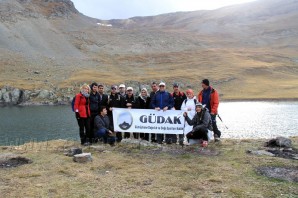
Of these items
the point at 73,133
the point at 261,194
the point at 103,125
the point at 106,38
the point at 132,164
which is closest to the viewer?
the point at 261,194

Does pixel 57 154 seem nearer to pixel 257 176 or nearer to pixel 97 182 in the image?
pixel 97 182

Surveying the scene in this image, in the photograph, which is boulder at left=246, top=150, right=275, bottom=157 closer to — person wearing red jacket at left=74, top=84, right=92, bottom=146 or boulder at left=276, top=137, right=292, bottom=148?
boulder at left=276, top=137, right=292, bottom=148

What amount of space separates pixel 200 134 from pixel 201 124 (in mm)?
548

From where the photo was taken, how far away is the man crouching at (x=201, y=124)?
16609 millimetres

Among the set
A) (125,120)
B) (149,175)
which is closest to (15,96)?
(125,120)

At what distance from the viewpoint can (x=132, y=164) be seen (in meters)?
14.3

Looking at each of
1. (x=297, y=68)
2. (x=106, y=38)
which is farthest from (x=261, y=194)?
(x=106, y=38)

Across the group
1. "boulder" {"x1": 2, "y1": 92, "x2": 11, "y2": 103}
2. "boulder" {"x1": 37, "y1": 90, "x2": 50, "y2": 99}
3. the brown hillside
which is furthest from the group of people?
the brown hillside

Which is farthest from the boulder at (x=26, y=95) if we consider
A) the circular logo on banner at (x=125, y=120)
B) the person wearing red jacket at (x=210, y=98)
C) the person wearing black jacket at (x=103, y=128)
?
the person wearing red jacket at (x=210, y=98)

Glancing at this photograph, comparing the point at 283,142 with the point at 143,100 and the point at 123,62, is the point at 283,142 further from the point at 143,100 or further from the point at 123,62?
the point at 123,62

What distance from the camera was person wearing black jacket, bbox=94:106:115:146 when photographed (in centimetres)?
1809

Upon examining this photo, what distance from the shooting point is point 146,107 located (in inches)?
750

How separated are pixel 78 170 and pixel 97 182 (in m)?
1.66

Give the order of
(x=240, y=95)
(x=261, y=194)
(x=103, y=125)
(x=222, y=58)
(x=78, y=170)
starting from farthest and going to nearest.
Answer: (x=222, y=58), (x=240, y=95), (x=103, y=125), (x=78, y=170), (x=261, y=194)
